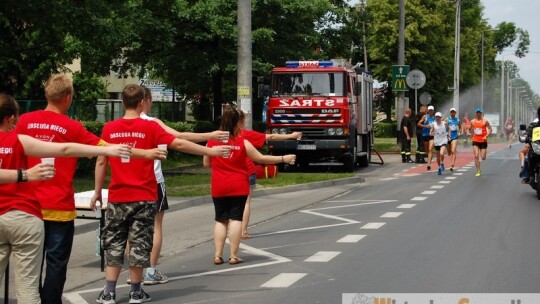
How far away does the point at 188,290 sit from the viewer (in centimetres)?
920

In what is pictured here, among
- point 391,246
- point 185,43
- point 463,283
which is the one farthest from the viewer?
point 185,43

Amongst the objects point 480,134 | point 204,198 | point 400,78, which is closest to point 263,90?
point 480,134

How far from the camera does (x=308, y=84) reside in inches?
1122

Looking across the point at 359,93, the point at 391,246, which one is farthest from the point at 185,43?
the point at 391,246

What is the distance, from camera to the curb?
1426 cm

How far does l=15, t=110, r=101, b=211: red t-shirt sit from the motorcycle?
1256cm

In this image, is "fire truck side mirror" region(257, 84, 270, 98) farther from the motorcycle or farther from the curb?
the motorcycle

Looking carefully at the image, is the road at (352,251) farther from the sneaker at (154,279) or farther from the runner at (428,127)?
the runner at (428,127)

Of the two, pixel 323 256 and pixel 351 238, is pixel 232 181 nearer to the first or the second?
pixel 323 256

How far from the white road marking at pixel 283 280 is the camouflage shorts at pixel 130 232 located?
1329mm

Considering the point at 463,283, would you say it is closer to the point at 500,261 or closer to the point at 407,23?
the point at 500,261

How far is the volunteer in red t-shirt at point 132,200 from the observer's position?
27.7 ft

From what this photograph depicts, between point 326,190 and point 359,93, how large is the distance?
7.04 m

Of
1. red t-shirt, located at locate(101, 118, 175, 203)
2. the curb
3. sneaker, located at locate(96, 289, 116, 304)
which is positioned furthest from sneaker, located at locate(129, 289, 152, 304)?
the curb
